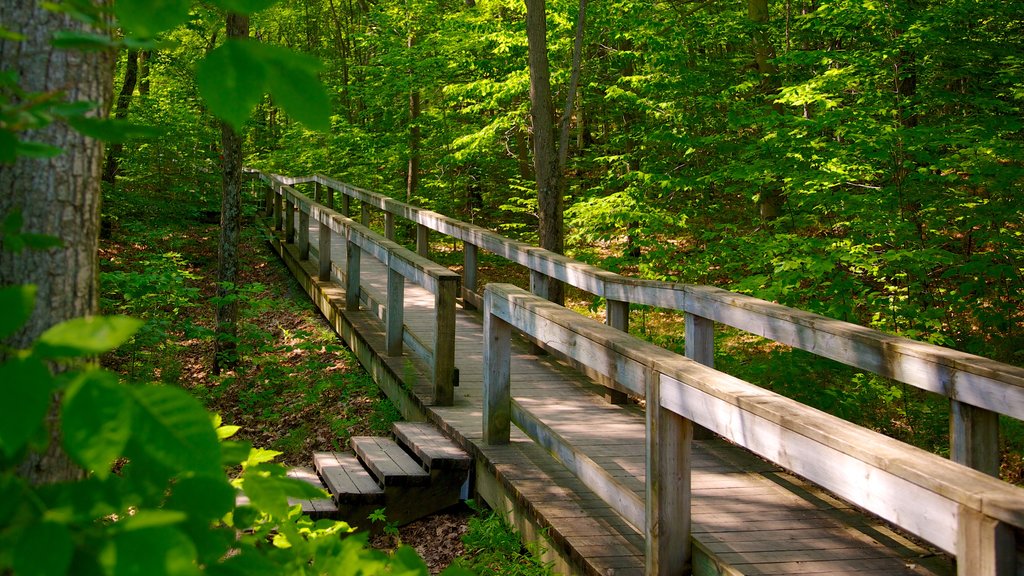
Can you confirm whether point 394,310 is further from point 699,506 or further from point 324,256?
point 324,256

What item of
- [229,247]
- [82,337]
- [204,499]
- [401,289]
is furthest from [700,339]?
[229,247]

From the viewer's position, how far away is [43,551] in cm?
92

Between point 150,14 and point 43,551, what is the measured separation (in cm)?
66

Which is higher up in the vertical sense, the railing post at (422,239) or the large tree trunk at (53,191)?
the railing post at (422,239)

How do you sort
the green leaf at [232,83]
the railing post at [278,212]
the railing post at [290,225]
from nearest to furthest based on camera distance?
the green leaf at [232,83], the railing post at [290,225], the railing post at [278,212]

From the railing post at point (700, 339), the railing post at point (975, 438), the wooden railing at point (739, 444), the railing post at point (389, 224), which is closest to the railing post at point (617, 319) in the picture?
the railing post at point (700, 339)

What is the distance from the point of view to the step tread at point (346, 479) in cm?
524

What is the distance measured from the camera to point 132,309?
9.96 m

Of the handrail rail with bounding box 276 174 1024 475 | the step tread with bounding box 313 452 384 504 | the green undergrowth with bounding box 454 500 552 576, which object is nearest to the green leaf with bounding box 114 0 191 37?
the green undergrowth with bounding box 454 500 552 576

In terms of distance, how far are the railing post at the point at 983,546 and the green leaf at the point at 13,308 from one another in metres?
2.02

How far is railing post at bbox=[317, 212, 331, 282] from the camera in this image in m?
11.2

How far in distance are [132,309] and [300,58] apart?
9.80 metres

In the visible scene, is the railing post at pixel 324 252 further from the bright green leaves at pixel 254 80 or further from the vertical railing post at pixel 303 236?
the bright green leaves at pixel 254 80

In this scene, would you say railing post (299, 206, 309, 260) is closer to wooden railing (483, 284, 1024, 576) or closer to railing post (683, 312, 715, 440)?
wooden railing (483, 284, 1024, 576)
